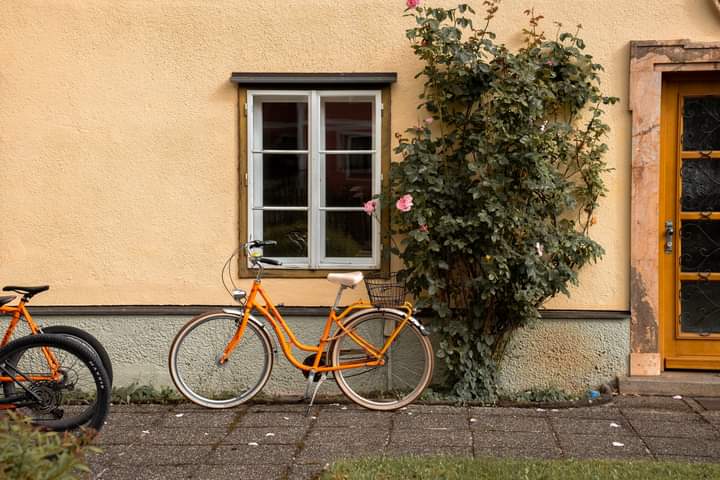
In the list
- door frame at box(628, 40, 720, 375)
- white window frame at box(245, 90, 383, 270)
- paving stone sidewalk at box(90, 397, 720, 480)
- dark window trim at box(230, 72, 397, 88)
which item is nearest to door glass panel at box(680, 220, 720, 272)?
door frame at box(628, 40, 720, 375)

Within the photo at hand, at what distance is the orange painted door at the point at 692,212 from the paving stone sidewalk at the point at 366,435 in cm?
61

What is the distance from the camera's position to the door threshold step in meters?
6.58

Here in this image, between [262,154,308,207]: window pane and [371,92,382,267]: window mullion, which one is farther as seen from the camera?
[262,154,308,207]: window pane

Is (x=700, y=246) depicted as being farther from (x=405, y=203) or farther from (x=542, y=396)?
(x=405, y=203)

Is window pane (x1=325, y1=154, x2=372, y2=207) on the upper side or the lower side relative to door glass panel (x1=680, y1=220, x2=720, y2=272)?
upper

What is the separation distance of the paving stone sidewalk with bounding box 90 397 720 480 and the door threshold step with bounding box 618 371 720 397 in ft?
0.34

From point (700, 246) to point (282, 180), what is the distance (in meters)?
3.29

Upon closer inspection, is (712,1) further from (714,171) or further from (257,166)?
(257,166)

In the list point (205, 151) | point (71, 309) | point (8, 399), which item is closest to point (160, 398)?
point (71, 309)

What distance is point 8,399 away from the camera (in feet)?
17.4

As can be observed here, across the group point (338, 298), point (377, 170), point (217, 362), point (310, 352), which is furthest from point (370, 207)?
point (217, 362)

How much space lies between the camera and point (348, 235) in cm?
692

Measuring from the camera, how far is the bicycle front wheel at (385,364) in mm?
6316

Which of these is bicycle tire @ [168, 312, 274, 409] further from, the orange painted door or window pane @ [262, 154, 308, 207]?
the orange painted door
